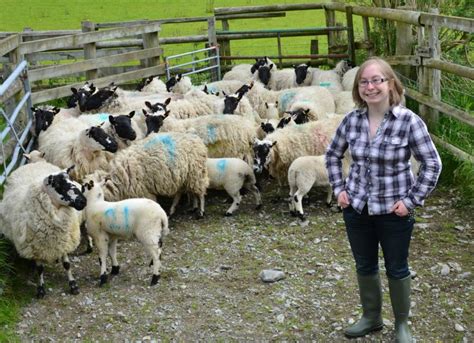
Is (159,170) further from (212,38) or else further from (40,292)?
(212,38)

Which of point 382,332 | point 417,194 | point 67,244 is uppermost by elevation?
point 417,194

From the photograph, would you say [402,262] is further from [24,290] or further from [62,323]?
[24,290]

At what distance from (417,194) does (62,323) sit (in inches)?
120

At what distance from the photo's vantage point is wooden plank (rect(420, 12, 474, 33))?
6.95 m

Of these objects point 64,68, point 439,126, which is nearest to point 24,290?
point 64,68

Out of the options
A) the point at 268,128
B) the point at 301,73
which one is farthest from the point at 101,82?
the point at 301,73

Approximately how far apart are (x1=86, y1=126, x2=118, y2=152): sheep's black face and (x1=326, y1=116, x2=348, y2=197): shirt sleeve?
3.54 meters

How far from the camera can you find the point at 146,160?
7.37m

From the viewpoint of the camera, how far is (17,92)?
8367 millimetres

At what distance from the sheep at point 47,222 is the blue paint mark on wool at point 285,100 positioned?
16.0ft

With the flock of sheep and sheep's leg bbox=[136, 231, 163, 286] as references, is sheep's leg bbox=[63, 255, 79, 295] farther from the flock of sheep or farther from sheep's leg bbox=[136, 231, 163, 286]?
sheep's leg bbox=[136, 231, 163, 286]

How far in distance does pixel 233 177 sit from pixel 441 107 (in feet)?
8.79

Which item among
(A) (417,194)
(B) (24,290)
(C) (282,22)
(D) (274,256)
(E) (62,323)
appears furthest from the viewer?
(C) (282,22)

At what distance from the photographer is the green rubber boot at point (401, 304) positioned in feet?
14.5
